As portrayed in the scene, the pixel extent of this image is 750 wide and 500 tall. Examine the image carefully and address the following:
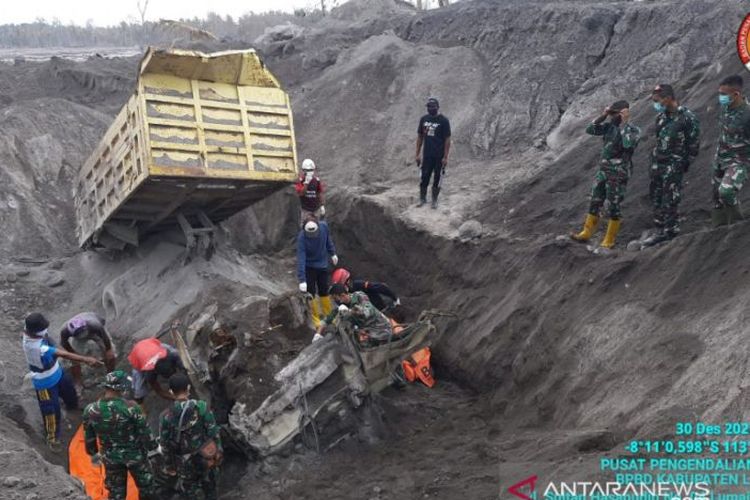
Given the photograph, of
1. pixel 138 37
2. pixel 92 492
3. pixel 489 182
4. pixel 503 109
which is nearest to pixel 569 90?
pixel 503 109

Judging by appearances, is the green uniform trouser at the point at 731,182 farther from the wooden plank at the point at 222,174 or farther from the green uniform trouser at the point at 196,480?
the green uniform trouser at the point at 196,480

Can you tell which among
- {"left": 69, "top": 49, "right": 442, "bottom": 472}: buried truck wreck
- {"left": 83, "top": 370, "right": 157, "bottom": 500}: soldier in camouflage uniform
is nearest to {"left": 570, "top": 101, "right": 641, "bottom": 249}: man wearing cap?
{"left": 69, "top": 49, "right": 442, "bottom": 472}: buried truck wreck

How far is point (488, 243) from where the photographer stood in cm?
1054

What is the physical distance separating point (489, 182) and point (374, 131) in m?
4.38

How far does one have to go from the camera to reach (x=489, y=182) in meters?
12.8

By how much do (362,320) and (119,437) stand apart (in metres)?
2.69

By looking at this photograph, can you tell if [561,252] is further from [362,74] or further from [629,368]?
[362,74]

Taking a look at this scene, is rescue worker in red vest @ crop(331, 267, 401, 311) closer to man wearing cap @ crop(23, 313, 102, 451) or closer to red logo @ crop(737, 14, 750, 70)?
man wearing cap @ crop(23, 313, 102, 451)

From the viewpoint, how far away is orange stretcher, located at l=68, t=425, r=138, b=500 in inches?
287

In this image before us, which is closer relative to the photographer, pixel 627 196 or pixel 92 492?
pixel 92 492

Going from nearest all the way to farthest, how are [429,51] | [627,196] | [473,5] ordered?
[627,196], [429,51], [473,5]

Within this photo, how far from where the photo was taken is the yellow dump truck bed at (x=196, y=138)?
8.90m

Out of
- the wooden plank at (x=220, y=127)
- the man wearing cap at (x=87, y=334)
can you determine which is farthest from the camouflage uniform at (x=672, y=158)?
the man wearing cap at (x=87, y=334)

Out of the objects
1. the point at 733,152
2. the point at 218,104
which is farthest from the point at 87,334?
the point at 733,152
